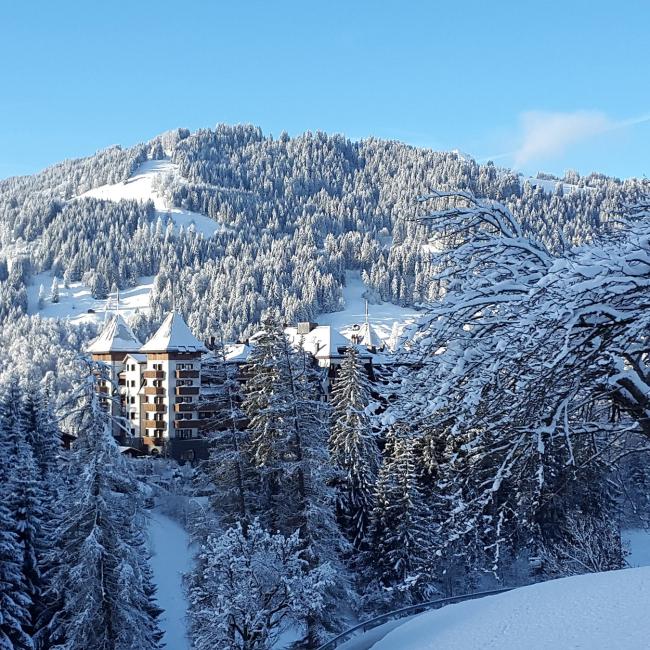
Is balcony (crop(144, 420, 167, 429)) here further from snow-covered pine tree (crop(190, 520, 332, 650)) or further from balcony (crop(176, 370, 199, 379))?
snow-covered pine tree (crop(190, 520, 332, 650))

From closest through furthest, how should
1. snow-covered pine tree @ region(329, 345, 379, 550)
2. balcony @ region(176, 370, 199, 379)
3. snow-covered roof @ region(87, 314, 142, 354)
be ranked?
snow-covered pine tree @ region(329, 345, 379, 550) < balcony @ region(176, 370, 199, 379) < snow-covered roof @ region(87, 314, 142, 354)

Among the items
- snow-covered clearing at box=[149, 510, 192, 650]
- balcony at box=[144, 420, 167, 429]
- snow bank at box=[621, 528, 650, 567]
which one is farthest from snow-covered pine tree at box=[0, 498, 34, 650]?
balcony at box=[144, 420, 167, 429]

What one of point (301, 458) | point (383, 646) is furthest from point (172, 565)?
point (383, 646)

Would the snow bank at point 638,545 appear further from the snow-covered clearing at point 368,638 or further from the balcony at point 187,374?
the balcony at point 187,374

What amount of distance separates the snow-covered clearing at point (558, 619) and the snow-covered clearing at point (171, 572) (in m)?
31.7

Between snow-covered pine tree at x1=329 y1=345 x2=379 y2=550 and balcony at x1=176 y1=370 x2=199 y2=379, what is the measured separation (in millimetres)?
37212

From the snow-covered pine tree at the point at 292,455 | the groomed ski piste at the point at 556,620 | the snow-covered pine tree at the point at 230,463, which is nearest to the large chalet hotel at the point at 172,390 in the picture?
the snow-covered pine tree at the point at 292,455

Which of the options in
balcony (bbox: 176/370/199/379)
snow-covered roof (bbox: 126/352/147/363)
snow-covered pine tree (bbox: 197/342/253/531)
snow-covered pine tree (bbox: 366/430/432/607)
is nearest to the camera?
snow-covered pine tree (bbox: 197/342/253/531)

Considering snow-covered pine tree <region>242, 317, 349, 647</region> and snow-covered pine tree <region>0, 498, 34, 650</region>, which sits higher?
snow-covered pine tree <region>242, 317, 349, 647</region>

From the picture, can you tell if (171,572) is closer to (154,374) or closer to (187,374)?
(187,374)

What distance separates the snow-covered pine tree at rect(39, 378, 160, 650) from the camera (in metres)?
21.8

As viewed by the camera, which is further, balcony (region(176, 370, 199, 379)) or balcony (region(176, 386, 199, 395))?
balcony (region(176, 370, 199, 379))

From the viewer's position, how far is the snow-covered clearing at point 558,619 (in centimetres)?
636

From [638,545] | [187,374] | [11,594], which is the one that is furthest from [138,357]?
[11,594]
